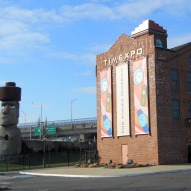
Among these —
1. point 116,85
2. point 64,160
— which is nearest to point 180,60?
point 116,85

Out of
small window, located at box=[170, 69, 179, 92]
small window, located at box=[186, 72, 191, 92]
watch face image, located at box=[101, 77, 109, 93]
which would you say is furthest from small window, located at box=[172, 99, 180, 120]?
watch face image, located at box=[101, 77, 109, 93]

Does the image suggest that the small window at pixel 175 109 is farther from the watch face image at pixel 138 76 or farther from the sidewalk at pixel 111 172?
the sidewalk at pixel 111 172

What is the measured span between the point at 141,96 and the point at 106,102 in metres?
6.05

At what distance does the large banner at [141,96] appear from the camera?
39.6 metres

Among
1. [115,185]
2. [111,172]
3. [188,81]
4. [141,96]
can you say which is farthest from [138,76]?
[115,185]

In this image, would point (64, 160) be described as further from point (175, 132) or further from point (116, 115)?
point (175, 132)

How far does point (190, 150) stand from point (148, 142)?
4.57m

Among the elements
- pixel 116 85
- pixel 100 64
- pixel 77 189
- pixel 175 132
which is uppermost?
pixel 100 64

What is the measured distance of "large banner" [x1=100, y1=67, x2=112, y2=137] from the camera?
44.6 m

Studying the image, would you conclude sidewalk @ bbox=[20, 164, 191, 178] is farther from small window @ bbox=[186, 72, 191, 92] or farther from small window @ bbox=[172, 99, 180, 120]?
small window @ bbox=[186, 72, 191, 92]

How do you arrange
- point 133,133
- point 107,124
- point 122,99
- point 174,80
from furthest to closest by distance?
point 107,124 → point 122,99 → point 133,133 → point 174,80

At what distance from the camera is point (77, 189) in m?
18.1

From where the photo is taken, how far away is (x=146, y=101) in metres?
39.5

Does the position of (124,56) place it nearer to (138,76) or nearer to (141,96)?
(138,76)
